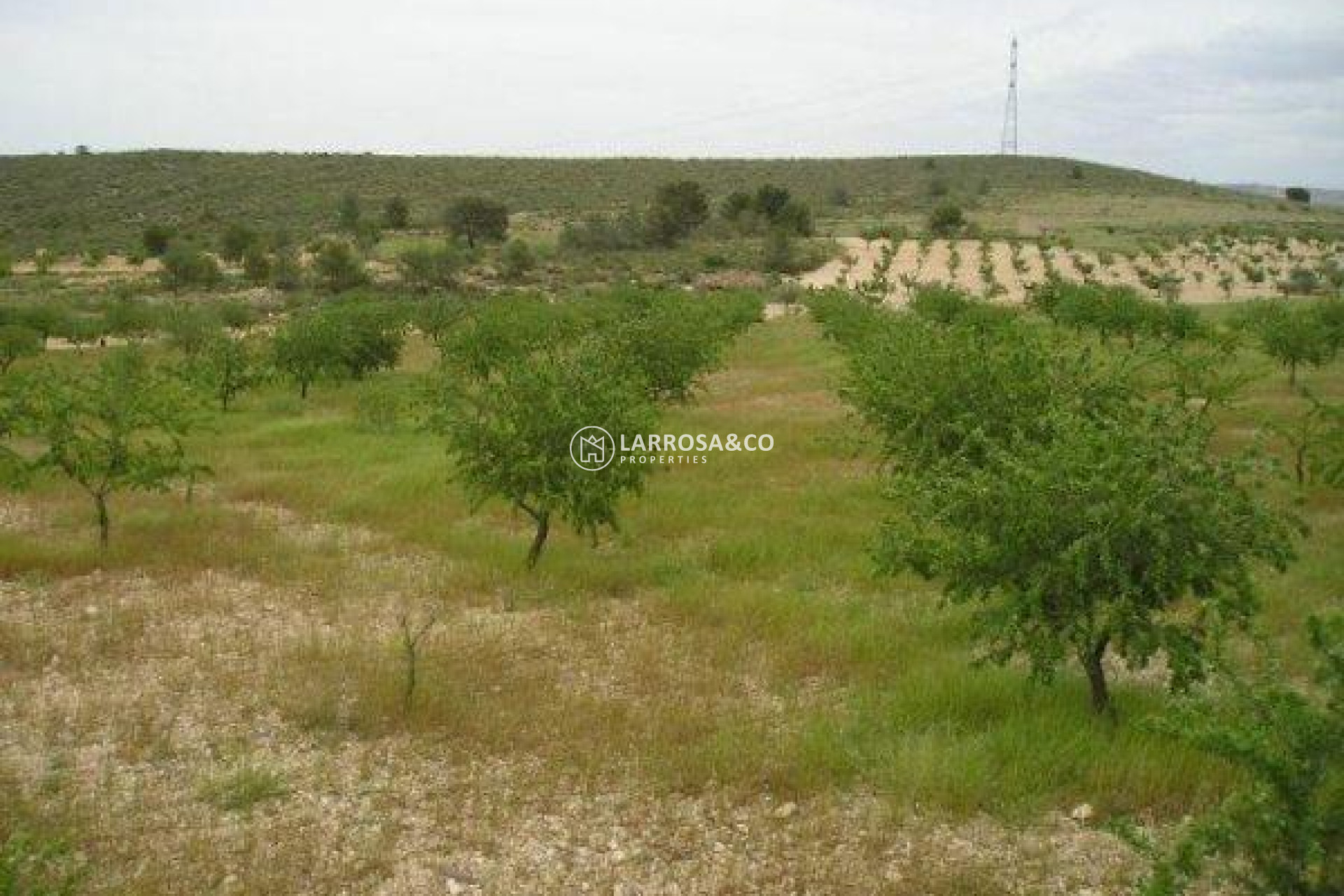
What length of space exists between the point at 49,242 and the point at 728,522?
6337 centimetres

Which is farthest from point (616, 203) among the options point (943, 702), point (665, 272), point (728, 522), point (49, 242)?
point (943, 702)

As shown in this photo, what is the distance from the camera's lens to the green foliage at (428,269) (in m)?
52.8

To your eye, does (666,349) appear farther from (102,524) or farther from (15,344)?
(15,344)

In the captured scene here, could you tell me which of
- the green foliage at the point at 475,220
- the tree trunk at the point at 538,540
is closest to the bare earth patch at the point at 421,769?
the tree trunk at the point at 538,540

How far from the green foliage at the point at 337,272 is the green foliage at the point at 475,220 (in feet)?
41.9

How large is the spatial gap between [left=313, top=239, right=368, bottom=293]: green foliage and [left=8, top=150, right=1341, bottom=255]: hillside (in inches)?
621

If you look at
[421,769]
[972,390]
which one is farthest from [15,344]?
[421,769]

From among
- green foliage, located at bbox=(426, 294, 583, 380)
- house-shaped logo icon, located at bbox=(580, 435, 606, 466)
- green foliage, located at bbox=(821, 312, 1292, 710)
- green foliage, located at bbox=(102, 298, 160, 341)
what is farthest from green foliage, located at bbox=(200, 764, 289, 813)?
green foliage, located at bbox=(102, 298, 160, 341)

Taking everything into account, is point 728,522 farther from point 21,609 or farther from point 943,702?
point 21,609

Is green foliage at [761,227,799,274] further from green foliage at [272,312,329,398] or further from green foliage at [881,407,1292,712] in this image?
green foliage at [881,407,1292,712]

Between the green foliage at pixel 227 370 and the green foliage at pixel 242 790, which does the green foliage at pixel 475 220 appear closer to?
the green foliage at pixel 227 370

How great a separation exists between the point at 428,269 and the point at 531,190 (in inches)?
1492

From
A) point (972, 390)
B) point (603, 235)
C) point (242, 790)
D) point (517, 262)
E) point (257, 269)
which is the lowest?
point (242, 790)

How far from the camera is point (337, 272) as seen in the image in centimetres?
5234
